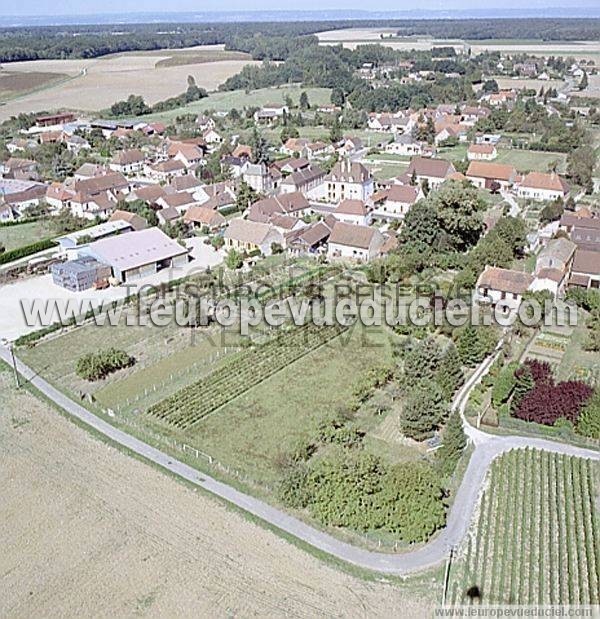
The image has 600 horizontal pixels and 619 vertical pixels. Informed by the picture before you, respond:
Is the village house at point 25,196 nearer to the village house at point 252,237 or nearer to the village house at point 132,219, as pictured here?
the village house at point 132,219

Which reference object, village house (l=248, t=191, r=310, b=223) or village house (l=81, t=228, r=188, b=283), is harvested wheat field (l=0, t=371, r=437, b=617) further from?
village house (l=248, t=191, r=310, b=223)

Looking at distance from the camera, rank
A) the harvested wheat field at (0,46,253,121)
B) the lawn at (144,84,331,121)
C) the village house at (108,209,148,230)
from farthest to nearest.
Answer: the harvested wheat field at (0,46,253,121) < the lawn at (144,84,331,121) < the village house at (108,209,148,230)

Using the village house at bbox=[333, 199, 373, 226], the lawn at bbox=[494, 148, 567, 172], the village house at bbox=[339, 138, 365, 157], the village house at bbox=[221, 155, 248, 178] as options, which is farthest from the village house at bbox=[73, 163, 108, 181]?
the lawn at bbox=[494, 148, 567, 172]

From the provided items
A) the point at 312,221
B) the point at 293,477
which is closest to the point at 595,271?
the point at 312,221

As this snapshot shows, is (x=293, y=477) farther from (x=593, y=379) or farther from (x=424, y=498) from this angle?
(x=593, y=379)

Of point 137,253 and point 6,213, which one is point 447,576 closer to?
point 137,253
